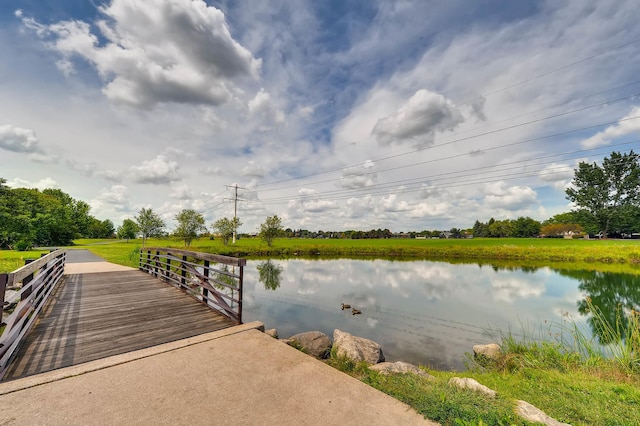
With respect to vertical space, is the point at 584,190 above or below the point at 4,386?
above

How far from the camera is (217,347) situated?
4316 mm

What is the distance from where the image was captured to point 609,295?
48.2 ft

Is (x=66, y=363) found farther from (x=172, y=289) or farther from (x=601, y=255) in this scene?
(x=601, y=255)

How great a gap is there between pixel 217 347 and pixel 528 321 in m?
12.4

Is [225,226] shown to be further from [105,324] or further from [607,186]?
[607,186]

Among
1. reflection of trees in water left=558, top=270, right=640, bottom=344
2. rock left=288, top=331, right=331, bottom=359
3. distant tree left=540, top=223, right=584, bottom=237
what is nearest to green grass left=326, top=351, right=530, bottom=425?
rock left=288, top=331, right=331, bottom=359

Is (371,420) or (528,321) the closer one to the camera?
(371,420)

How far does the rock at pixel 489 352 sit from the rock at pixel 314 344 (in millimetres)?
4288

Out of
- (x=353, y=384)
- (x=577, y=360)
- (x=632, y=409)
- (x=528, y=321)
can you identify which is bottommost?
(x=528, y=321)

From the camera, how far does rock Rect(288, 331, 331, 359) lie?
19.4 feet

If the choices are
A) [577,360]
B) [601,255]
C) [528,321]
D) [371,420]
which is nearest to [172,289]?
[371,420]

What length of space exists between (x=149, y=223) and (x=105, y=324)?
5893 centimetres

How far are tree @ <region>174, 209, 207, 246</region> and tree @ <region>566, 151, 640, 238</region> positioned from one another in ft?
249

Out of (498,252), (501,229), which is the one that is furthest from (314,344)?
(501,229)
